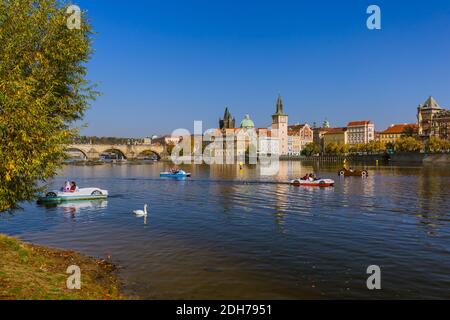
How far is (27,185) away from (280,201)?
2740 centimetres

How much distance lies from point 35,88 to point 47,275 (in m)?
8.04

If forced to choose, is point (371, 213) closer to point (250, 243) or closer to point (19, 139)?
point (250, 243)

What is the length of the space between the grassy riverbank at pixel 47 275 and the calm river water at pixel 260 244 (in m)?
0.99

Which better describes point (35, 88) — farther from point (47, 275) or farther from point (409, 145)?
point (409, 145)

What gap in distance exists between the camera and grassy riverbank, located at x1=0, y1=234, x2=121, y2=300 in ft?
41.3

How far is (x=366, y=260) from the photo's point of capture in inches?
757

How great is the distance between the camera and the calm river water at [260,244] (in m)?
15.6

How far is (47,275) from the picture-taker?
14898mm
